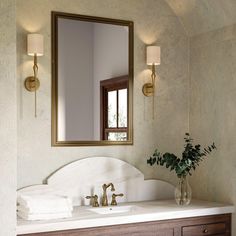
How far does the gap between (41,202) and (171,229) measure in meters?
0.96

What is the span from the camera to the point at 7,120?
2.85 meters

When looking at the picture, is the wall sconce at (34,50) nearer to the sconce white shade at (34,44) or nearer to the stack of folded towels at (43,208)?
the sconce white shade at (34,44)

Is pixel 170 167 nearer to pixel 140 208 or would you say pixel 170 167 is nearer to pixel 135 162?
pixel 135 162

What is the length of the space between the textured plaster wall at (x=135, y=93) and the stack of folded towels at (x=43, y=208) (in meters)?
0.34

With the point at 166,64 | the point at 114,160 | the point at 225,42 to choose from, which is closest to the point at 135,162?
the point at 114,160

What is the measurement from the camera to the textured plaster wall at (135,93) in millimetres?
3605

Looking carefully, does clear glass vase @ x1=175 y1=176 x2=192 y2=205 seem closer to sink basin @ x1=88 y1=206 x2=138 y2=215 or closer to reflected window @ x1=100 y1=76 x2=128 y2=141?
sink basin @ x1=88 y1=206 x2=138 y2=215

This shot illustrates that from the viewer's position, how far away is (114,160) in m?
3.93

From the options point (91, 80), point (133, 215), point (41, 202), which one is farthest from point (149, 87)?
point (41, 202)

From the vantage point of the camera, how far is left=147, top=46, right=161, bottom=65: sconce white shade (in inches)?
158

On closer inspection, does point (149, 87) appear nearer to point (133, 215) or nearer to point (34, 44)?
point (34, 44)

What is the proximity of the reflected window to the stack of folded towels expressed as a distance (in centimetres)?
79

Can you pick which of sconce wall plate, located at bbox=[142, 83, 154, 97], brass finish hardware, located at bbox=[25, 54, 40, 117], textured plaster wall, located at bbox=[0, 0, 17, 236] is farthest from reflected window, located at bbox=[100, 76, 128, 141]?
textured plaster wall, located at bbox=[0, 0, 17, 236]

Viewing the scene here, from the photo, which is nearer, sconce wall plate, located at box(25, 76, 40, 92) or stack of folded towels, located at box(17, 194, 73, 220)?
stack of folded towels, located at box(17, 194, 73, 220)
